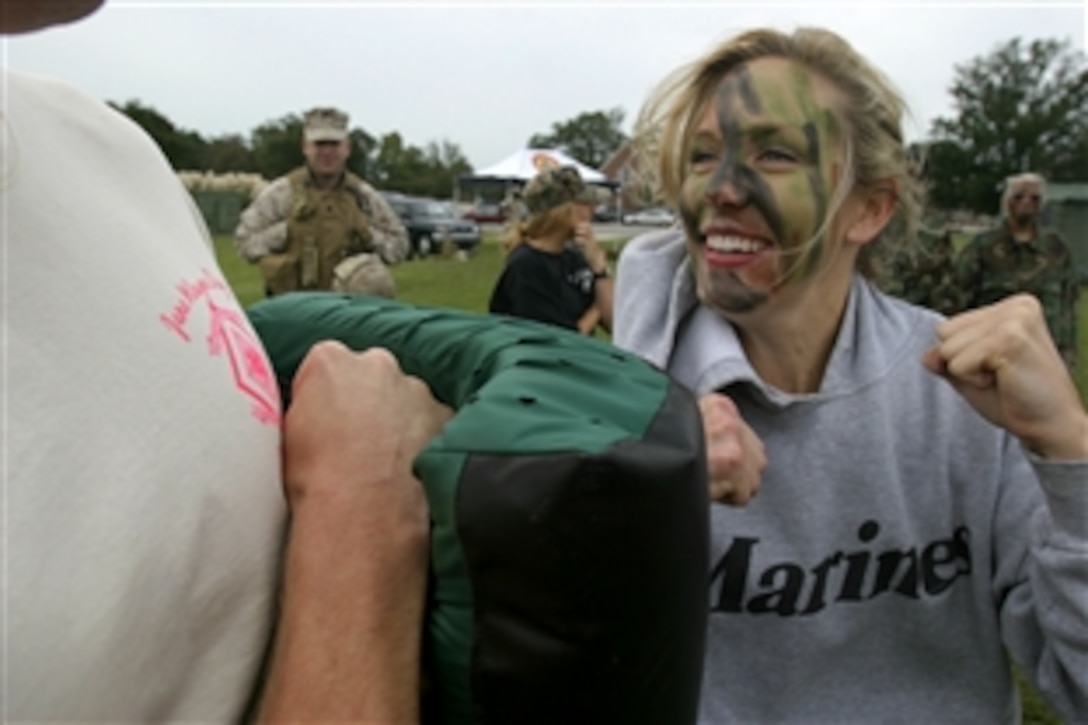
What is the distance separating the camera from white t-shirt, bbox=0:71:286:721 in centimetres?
62

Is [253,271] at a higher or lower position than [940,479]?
lower

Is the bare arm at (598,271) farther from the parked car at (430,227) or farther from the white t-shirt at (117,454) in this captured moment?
the parked car at (430,227)

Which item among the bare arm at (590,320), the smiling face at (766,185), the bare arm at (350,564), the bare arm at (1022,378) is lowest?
the bare arm at (590,320)

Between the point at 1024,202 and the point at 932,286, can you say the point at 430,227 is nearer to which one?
the point at 932,286

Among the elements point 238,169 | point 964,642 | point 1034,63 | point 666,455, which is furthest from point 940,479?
point 238,169

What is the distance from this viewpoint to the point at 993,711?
1.45m

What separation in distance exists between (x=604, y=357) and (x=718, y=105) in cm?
89

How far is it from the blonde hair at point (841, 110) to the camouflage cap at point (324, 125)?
4171mm

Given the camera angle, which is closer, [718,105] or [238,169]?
[718,105]

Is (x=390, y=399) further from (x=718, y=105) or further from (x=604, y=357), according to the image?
(x=718, y=105)

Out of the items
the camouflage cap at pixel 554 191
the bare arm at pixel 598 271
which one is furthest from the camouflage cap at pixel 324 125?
the bare arm at pixel 598 271

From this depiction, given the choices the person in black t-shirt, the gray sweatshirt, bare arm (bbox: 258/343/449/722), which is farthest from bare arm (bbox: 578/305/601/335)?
bare arm (bbox: 258/343/449/722)

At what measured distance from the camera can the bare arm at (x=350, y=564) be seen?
745mm

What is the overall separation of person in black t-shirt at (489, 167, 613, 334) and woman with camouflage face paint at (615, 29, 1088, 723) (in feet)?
10.2
